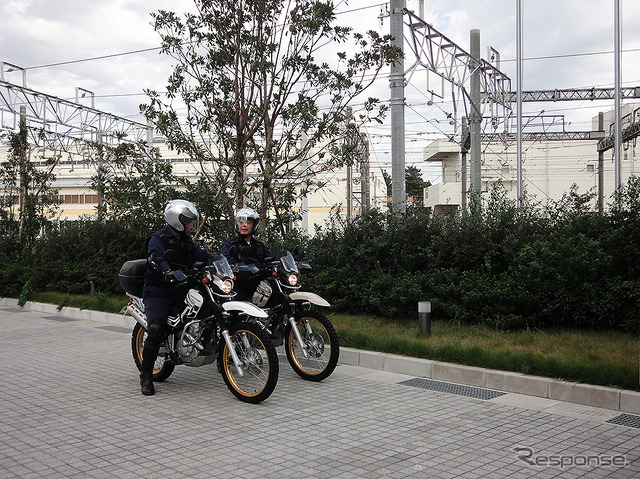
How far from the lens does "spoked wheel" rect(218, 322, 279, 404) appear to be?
6320 mm

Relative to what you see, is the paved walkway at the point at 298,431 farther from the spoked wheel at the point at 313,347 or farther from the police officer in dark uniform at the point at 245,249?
the police officer in dark uniform at the point at 245,249

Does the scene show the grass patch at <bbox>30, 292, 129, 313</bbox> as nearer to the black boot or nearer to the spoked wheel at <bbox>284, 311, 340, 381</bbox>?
the black boot

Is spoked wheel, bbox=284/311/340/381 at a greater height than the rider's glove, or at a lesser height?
lesser

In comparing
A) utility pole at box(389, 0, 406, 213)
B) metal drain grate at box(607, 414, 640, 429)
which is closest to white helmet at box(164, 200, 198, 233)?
metal drain grate at box(607, 414, 640, 429)

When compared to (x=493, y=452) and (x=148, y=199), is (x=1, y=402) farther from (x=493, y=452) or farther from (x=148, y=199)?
(x=148, y=199)

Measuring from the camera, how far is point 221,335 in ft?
22.2

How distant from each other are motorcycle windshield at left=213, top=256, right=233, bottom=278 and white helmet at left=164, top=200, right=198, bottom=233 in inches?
23.7

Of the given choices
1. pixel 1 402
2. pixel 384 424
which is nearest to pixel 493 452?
pixel 384 424

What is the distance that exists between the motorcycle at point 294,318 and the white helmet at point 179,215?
2.93 feet

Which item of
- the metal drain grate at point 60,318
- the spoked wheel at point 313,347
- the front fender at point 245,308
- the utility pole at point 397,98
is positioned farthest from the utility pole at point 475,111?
the front fender at point 245,308

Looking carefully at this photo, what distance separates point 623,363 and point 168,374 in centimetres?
500

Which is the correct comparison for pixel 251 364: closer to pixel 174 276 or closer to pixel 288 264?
pixel 174 276

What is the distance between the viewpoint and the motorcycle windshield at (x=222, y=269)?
266 inches

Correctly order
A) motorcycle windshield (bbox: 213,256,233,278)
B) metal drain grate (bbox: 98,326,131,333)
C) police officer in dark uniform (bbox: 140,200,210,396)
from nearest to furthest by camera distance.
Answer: motorcycle windshield (bbox: 213,256,233,278) → police officer in dark uniform (bbox: 140,200,210,396) → metal drain grate (bbox: 98,326,131,333)
